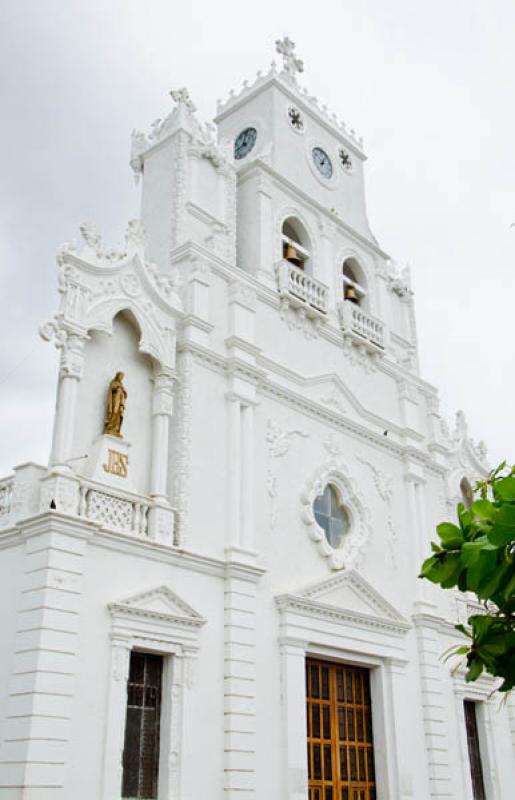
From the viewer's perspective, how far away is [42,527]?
38.3 ft

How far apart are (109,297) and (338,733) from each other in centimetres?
835

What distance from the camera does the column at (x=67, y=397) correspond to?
12.4 m

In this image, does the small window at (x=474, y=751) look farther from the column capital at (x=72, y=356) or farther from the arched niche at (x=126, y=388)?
the column capital at (x=72, y=356)

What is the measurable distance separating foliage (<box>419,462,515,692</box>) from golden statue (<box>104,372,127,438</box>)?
9.07 m

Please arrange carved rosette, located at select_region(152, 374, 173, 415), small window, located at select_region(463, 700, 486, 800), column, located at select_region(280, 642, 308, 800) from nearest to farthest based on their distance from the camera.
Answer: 1. column, located at select_region(280, 642, 308, 800)
2. carved rosette, located at select_region(152, 374, 173, 415)
3. small window, located at select_region(463, 700, 486, 800)

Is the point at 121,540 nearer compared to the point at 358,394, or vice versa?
the point at 121,540

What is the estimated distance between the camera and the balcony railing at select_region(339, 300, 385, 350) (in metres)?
18.9

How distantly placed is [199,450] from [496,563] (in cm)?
1048

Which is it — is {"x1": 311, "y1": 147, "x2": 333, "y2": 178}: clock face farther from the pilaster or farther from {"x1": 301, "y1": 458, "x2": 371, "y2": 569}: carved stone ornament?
the pilaster

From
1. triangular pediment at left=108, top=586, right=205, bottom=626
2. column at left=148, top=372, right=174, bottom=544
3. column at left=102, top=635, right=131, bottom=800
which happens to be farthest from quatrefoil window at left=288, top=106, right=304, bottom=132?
column at left=102, top=635, right=131, bottom=800

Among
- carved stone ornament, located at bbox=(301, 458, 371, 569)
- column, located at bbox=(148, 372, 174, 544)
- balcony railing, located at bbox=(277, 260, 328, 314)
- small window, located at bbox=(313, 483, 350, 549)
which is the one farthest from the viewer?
balcony railing, located at bbox=(277, 260, 328, 314)

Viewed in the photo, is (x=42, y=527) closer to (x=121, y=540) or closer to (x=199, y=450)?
(x=121, y=540)

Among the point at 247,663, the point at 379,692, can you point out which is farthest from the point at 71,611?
the point at 379,692

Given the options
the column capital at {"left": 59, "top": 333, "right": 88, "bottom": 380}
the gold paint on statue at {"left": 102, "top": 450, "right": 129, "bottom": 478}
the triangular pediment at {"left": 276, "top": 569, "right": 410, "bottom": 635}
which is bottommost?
the triangular pediment at {"left": 276, "top": 569, "right": 410, "bottom": 635}
